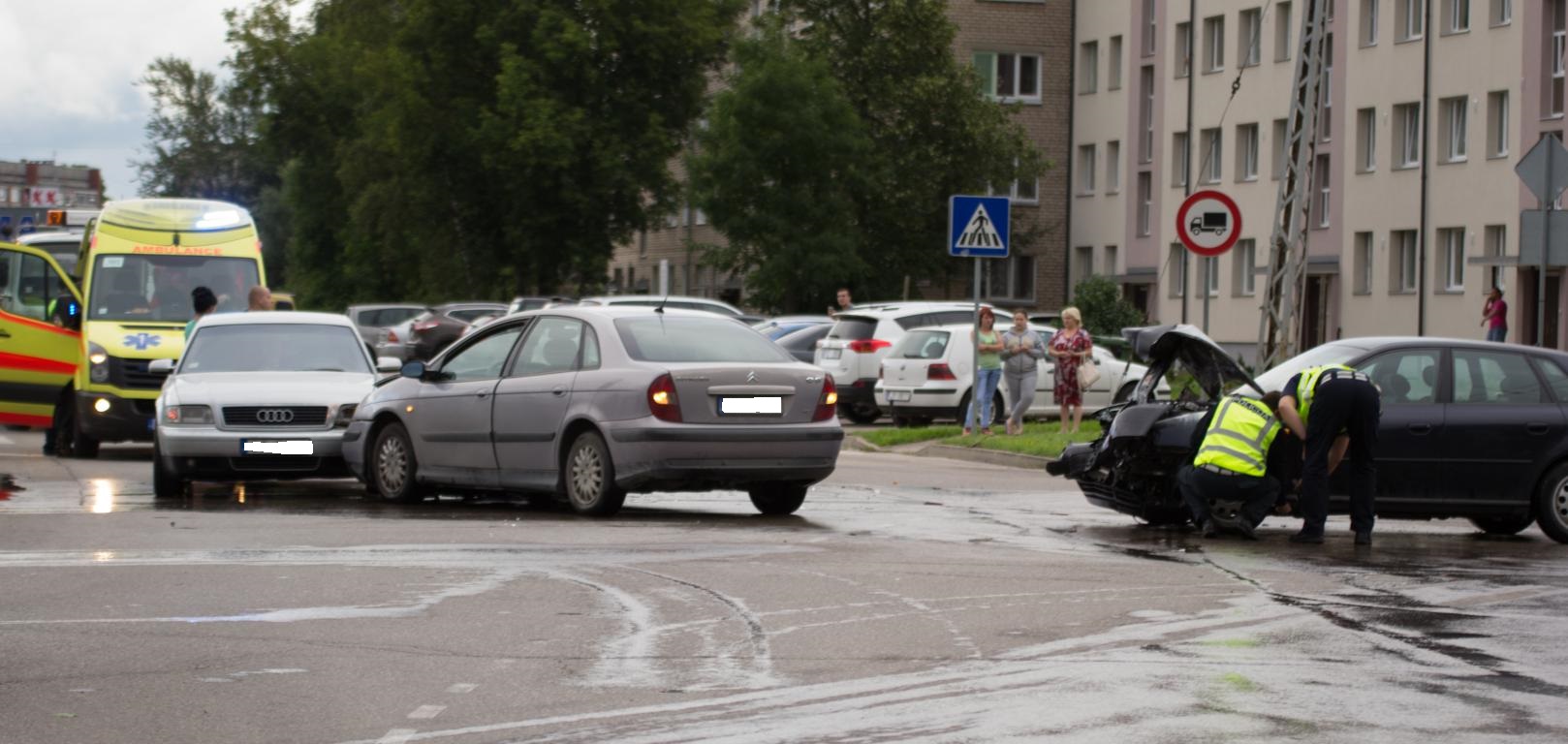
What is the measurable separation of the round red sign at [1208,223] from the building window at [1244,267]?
133 feet

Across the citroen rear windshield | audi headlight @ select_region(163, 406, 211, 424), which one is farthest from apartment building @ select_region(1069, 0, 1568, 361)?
audi headlight @ select_region(163, 406, 211, 424)

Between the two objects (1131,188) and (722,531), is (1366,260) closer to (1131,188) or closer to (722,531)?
(1131,188)

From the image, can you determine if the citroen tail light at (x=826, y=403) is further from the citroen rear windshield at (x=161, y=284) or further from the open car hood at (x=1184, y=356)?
the citroen rear windshield at (x=161, y=284)

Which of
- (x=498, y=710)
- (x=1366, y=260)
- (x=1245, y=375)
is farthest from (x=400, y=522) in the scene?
(x=1366, y=260)

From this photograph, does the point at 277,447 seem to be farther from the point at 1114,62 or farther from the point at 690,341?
the point at 1114,62

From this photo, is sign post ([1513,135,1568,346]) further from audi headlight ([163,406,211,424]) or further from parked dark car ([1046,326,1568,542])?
audi headlight ([163,406,211,424])

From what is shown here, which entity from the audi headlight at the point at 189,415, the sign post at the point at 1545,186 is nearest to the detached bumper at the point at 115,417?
the audi headlight at the point at 189,415

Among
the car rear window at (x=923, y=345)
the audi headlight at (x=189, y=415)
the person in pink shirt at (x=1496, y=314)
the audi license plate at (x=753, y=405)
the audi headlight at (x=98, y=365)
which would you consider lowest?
the audi headlight at (x=189, y=415)

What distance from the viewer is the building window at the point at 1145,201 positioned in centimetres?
6838

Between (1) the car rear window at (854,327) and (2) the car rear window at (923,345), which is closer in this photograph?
(2) the car rear window at (923,345)

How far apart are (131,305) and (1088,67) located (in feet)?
172

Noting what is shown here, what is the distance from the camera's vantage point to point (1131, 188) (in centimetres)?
6881

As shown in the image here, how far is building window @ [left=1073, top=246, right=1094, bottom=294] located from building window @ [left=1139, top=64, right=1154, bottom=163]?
486 cm

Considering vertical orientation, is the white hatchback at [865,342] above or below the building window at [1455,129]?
below
